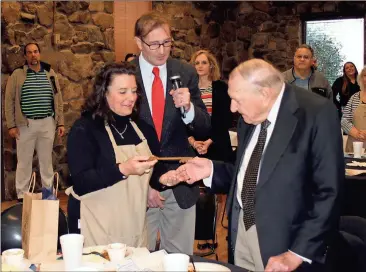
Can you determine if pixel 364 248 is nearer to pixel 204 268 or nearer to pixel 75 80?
pixel 204 268

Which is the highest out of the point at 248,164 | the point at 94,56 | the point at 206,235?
the point at 94,56

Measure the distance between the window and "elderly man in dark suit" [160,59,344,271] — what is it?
7.57 m

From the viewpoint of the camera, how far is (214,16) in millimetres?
9852

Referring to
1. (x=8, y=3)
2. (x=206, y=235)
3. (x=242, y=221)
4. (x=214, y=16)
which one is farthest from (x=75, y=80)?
(x=242, y=221)

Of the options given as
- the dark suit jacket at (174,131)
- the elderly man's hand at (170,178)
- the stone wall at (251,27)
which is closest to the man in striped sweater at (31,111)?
the stone wall at (251,27)

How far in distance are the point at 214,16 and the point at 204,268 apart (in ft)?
26.7

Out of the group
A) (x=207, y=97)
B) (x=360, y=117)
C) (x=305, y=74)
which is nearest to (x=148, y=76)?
(x=207, y=97)

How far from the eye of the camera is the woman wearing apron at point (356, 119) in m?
5.40

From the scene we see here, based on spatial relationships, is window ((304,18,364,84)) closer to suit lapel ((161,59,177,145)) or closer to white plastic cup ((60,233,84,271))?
suit lapel ((161,59,177,145))

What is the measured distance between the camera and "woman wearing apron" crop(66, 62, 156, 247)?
8.45ft

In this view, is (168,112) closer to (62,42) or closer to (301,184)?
(301,184)

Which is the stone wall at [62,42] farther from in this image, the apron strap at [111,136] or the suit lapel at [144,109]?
the apron strap at [111,136]

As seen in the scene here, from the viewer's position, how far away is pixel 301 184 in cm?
221

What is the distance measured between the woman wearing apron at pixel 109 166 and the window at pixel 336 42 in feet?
24.0
